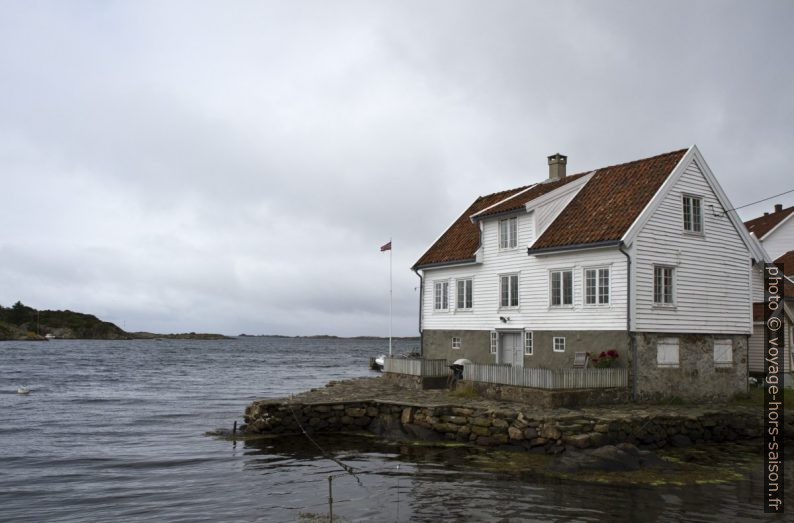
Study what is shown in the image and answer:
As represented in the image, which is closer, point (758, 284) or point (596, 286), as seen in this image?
point (596, 286)

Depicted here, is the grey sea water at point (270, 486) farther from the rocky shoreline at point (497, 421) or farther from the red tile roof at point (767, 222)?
the red tile roof at point (767, 222)

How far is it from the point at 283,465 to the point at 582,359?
12.3 m

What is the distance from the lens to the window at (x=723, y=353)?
2845cm

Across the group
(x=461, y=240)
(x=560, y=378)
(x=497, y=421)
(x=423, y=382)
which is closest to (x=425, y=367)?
(x=423, y=382)

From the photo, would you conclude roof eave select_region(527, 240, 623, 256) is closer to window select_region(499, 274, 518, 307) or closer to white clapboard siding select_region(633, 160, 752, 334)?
white clapboard siding select_region(633, 160, 752, 334)

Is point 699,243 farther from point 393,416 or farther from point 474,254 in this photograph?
point 393,416

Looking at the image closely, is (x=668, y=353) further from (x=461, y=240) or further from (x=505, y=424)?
(x=461, y=240)

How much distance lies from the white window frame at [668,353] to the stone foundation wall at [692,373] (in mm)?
122

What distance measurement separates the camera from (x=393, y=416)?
89.6 ft

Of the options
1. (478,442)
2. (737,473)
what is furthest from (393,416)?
(737,473)

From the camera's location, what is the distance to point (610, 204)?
28.5 metres

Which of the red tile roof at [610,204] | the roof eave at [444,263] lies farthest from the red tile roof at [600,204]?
the roof eave at [444,263]

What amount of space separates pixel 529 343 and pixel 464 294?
17.1ft

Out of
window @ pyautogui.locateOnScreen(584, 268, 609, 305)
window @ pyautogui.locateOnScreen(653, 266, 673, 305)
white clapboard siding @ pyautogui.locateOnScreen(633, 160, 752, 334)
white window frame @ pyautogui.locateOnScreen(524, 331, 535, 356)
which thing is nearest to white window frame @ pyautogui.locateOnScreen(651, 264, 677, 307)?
window @ pyautogui.locateOnScreen(653, 266, 673, 305)
